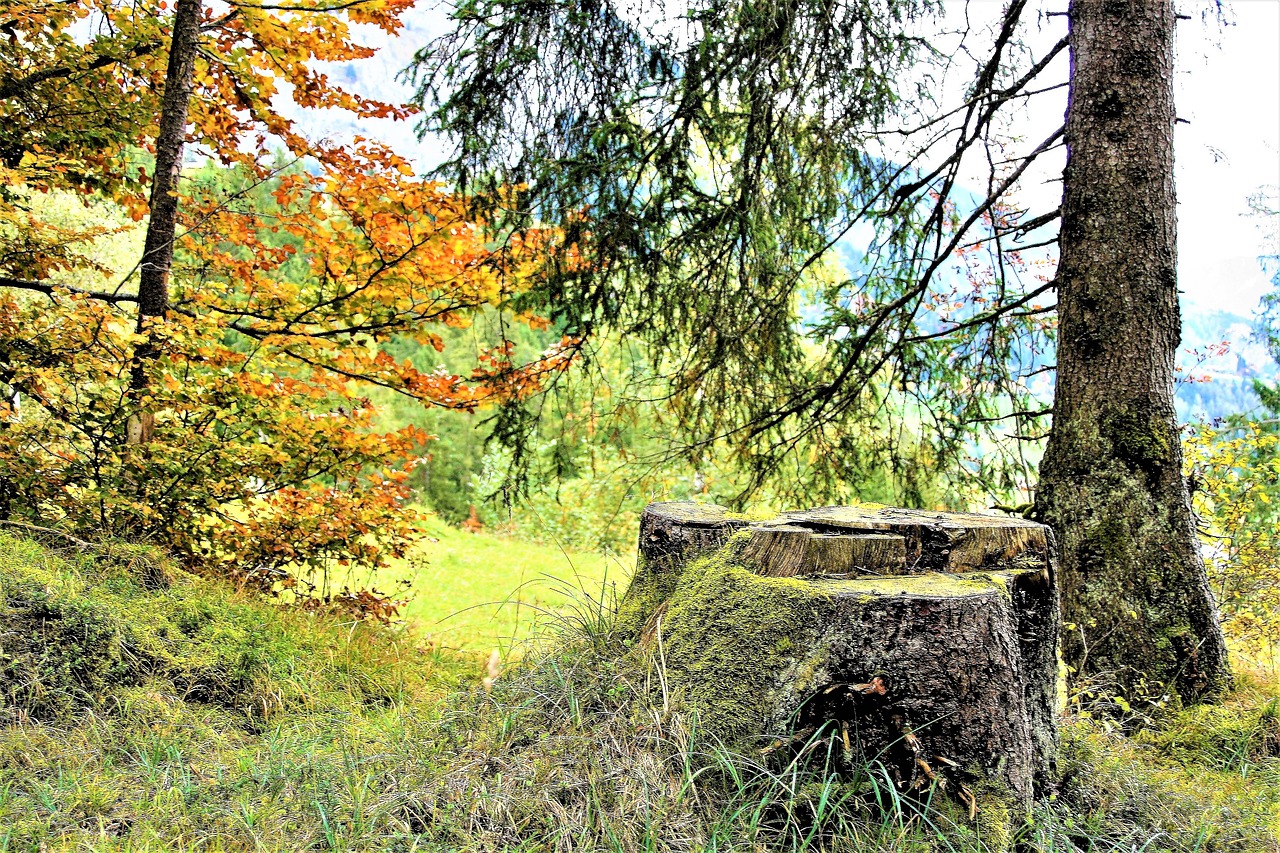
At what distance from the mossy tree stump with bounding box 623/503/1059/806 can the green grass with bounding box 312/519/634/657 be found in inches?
138

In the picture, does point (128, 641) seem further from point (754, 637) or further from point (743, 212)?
point (743, 212)

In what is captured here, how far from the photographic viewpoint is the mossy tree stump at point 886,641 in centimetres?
207

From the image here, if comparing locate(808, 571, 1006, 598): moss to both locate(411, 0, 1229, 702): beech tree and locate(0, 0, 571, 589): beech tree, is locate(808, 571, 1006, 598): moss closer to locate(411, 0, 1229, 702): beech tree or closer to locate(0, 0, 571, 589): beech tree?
locate(411, 0, 1229, 702): beech tree

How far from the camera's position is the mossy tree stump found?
207 centimetres

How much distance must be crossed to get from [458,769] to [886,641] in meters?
1.18

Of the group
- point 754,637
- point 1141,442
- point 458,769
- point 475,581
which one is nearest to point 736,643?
point 754,637

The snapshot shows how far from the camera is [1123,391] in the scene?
142 inches

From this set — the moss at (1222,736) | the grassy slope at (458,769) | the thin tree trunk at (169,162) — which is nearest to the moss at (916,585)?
the grassy slope at (458,769)

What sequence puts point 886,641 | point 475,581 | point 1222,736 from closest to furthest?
point 886,641 < point 1222,736 < point 475,581

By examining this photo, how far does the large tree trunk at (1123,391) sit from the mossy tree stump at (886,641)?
4.05 feet

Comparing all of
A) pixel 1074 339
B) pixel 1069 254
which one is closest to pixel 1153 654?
pixel 1074 339

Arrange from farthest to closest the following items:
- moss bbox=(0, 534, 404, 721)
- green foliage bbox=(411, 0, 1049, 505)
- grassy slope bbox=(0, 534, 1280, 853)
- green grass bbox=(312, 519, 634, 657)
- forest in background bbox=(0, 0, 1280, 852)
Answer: green grass bbox=(312, 519, 634, 657)
green foliage bbox=(411, 0, 1049, 505)
forest in background bbox=(0, 0, 1280, 852)
moss bbox=(0, 534, 404, 721)
grassy slope bbox=(0, 534, 1280, 853)

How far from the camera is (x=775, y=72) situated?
15.2 ft

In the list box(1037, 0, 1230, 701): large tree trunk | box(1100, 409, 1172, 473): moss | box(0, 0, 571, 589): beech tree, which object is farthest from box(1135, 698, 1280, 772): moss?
box(0, 0, 571, 589): beech tree
